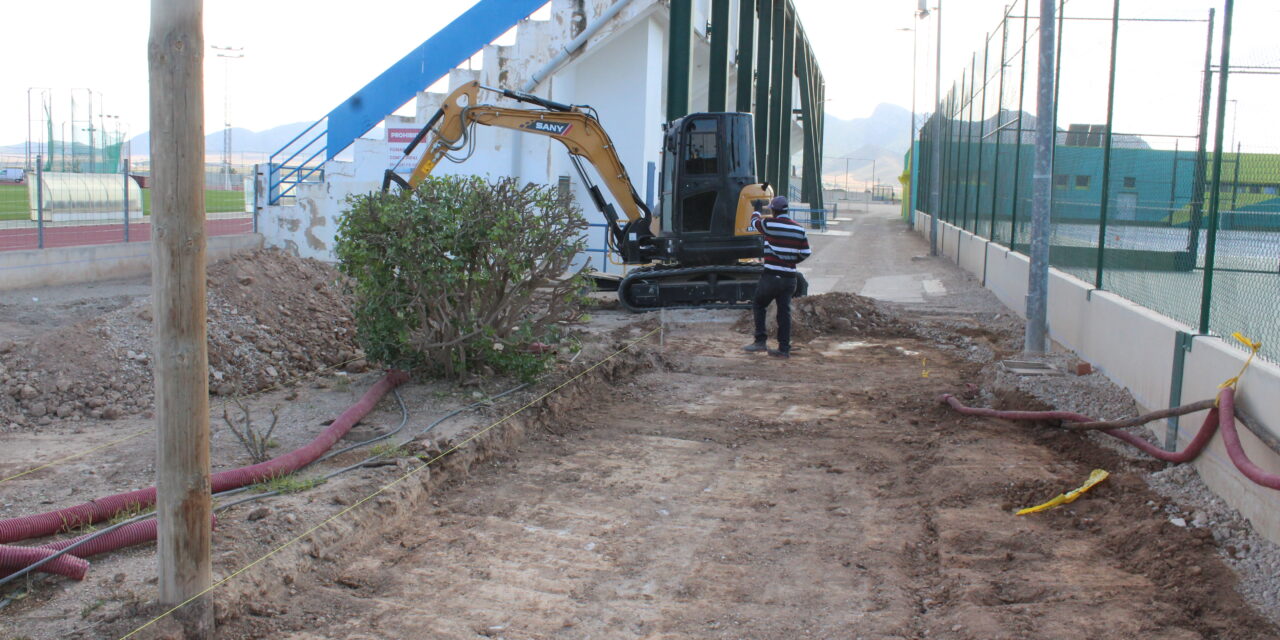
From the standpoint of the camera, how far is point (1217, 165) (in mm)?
6574

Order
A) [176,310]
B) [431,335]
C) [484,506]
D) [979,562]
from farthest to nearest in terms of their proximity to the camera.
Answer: [431,335]
[484,506]
[979,562]
[176,310]

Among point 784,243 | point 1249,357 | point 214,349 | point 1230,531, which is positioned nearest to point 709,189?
point 784,243

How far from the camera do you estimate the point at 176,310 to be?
3807mm

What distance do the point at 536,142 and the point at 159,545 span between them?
16.3 metres

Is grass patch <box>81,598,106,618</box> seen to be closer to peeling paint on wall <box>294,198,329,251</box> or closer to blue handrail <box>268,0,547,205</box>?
peeling paint on wall <box>294,198,329,251</box>

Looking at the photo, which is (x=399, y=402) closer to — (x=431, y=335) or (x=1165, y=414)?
(x=431, y=335)

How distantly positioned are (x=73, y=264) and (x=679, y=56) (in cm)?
1154

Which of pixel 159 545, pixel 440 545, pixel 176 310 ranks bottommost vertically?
pixel 440 545

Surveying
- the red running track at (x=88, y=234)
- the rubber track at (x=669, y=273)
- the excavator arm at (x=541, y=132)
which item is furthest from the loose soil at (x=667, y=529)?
the red running track at (x=88, y=234)

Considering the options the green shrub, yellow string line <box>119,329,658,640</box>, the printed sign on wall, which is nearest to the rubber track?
the printed sign on wall

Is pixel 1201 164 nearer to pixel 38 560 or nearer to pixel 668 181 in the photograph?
pixel 38 560

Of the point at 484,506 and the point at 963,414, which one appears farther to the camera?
the point at 963,414

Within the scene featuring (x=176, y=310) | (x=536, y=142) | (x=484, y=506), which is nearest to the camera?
(x=176, y=310)

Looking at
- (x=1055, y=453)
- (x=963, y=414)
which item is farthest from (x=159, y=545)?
(x=963, y=414)
